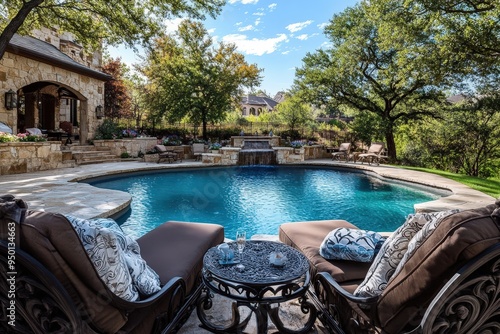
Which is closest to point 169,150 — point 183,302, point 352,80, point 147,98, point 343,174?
point 147,98

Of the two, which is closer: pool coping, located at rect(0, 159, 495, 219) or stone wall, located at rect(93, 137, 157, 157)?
pool coping, located at rect(0, 159, 495, 219)

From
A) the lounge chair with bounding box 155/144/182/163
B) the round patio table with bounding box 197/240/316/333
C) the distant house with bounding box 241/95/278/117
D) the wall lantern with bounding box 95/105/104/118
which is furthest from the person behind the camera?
the distant house with bounding box 241/95/278/117

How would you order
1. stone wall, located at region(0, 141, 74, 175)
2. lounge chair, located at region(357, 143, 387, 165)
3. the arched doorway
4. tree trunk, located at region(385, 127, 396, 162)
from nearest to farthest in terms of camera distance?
stone wall, located at region(0, 141, 74, 175)
the arched doorway
lounge chair, located at region(357, 143, 387, 165)
tree trunk, located at region(385, 127, 396, 162)

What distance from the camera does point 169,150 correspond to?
15359 mm

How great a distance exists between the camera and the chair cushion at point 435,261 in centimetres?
134

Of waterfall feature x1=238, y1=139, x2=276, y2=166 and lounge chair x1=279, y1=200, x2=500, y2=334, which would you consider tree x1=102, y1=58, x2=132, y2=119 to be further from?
lounge chair x1=279, y1=200, x2=500, y2=334

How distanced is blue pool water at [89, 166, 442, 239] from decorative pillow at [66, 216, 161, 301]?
3656 millimetres

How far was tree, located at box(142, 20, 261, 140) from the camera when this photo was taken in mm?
17594

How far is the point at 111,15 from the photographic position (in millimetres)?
9672

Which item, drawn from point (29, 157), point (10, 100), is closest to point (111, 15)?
point (10, 100)

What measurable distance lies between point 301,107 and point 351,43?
18.0ft

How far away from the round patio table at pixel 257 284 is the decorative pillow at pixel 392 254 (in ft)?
1.56

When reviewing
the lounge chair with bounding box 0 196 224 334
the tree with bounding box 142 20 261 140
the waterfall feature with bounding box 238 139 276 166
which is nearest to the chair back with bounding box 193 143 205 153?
the waterfall feature with bounding box 238 139 276 166

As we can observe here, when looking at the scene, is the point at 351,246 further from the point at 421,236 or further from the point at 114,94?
the point at 114,94
